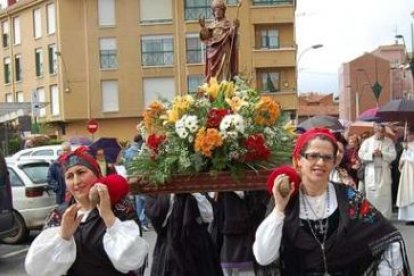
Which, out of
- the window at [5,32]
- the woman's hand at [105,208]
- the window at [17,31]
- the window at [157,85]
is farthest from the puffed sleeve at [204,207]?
the window at [5,32]

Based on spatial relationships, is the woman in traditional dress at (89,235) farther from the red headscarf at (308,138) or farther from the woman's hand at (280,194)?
the red headscarf at (308,138)

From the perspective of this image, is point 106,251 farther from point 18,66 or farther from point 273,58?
point 18,66

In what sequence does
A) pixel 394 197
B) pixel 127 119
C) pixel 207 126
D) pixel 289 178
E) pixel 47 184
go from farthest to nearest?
pixel 127 119
pixel 394 197
pixel 47 184
pixel 207 126
pixel 289 178

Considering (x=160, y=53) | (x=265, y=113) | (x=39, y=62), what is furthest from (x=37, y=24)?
(x=265, y=113)

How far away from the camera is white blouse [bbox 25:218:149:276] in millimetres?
4066

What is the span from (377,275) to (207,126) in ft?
6.12

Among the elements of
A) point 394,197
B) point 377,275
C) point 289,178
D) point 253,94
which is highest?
point 253,94

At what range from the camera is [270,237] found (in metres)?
4.02

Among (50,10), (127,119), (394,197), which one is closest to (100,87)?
(127,119)

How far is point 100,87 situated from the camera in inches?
2007

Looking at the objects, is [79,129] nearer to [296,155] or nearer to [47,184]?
[47,184]

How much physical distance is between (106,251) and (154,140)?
5.44 ft

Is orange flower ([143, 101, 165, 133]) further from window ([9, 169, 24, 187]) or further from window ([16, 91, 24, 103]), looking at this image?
window ([16, 91, 24, 103])

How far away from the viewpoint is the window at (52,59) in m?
52.1
